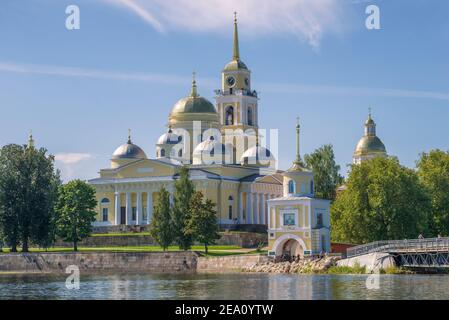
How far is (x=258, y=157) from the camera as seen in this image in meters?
131

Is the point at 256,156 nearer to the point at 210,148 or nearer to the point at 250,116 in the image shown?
the point at 210,148

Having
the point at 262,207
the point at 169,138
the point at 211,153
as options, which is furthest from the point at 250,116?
the point at 262,207

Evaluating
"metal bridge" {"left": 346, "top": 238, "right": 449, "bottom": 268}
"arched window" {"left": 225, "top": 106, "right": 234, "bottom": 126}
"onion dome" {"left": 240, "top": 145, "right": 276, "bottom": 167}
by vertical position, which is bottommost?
"metal bridge" {"left": 346, "top": 238, "right": 449, "bottom": 268}

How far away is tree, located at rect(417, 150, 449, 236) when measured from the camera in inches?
3772

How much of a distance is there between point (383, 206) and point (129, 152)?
51.6 m

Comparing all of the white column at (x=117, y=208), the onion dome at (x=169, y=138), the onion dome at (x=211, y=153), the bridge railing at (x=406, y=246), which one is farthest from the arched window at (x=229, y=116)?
the bridge railing at (x=406, y=246)

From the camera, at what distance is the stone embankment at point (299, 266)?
8038 centimetres

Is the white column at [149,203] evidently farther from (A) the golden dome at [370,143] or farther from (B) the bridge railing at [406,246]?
(B) the bridge railing at [406,246]

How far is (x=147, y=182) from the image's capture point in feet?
403

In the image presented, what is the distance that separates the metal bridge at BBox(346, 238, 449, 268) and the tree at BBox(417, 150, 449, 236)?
1958 centimetres

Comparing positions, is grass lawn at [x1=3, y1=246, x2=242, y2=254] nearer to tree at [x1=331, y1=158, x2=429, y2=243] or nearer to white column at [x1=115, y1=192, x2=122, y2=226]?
tree at [x1=331, y1=158, x2=429, y2=243]

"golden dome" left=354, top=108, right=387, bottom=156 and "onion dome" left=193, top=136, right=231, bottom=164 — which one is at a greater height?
"golden dome" left=354, top=108, right=387, bottom=156

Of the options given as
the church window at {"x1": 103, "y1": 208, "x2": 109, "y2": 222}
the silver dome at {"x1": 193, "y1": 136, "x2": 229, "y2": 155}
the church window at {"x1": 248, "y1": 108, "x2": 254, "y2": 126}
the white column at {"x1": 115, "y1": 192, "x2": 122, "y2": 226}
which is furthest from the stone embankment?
the church window at {"x1": 248, "y1": 108, "x2": 254, "y2": 126}
